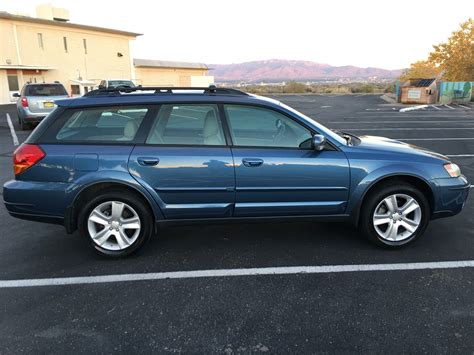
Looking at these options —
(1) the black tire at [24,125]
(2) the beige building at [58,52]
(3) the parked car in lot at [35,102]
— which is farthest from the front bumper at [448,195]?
(2) the beige building at [58,52]

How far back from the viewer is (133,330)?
2.88 m

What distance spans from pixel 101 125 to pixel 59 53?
38.2 m

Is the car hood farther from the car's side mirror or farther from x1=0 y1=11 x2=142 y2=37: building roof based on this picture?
x1=0 y1=11 x2=142 y2=37: building roof

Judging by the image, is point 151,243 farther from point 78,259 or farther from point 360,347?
point 360,347

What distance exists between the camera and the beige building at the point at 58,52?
107 ft

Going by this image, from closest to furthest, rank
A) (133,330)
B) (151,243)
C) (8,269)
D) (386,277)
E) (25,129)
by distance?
(133,330)
(386,277)
(8,269)
(151,243)
(25,129)

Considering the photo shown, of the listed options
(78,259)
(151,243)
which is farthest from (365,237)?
(78,259)

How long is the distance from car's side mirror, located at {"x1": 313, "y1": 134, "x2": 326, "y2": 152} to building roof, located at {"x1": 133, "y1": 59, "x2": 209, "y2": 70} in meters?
48.9

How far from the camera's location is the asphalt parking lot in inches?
108

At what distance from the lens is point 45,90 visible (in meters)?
14.3

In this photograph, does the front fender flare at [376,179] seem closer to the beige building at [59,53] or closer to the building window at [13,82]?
the beige building at [59,53]

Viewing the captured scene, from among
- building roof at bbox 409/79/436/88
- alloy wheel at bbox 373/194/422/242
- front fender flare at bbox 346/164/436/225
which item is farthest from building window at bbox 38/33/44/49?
alloy wheel at bbox 373/194/422/242

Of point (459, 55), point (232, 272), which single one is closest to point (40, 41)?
point (459, 55)

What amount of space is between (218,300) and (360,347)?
114 cm
